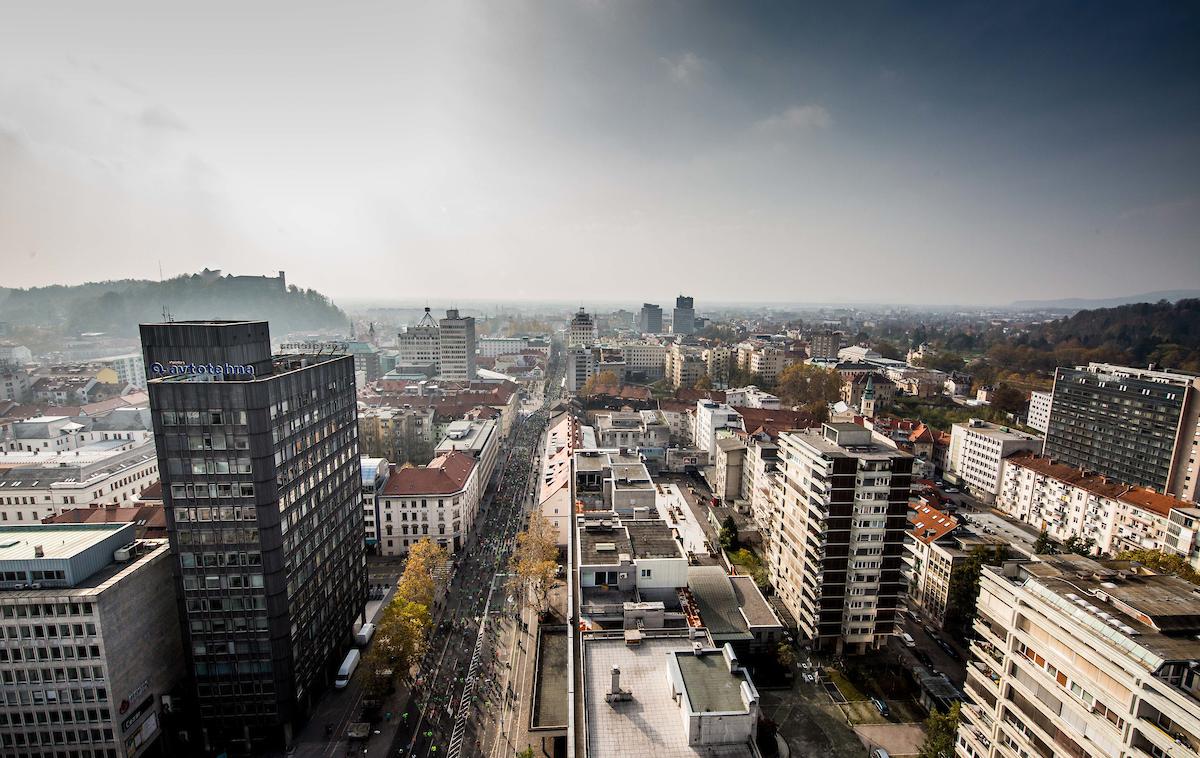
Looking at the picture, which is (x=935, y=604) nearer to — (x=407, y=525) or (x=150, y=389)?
(x=407, y=525)

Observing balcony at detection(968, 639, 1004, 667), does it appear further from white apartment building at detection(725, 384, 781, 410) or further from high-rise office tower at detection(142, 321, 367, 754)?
white apartment building at detection(725, 384, 781, 410)

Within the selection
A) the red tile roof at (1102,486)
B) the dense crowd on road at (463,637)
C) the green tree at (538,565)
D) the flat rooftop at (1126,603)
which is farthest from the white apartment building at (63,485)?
the red tile roof at (1102,486)

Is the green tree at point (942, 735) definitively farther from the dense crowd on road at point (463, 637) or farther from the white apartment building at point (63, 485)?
the white apartment building at point (63, 485)

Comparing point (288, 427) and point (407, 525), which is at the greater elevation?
point (288, 427)

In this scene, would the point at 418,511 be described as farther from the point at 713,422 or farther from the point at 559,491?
the point at 713,422

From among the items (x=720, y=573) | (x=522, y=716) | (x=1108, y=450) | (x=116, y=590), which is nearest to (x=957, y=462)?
(x=1108, y=450)
